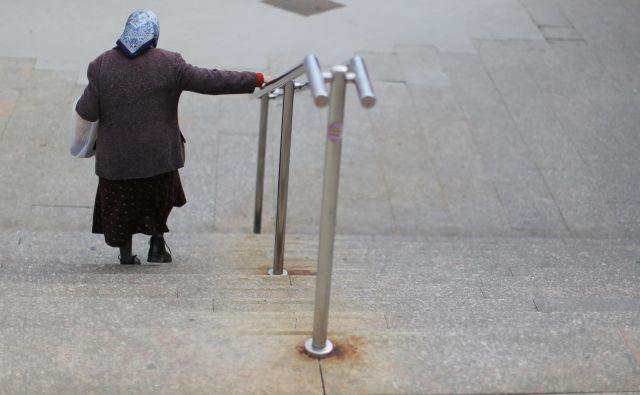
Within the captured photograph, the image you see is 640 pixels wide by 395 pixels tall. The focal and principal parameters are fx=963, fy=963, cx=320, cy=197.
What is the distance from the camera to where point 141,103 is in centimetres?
427

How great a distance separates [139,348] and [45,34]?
584cm

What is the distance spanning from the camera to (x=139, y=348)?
10.6 feet

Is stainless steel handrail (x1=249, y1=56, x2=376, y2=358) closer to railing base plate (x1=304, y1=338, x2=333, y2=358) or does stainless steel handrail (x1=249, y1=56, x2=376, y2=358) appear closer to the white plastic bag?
railing base plate (x1=304, y1=338, x2=333, y2=358)

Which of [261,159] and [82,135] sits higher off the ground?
[82,135]

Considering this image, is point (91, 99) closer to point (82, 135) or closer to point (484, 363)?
point (82, 135)

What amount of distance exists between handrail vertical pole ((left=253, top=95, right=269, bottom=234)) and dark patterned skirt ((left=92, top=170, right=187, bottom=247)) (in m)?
0.62

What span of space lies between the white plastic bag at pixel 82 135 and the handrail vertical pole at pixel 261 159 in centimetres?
92

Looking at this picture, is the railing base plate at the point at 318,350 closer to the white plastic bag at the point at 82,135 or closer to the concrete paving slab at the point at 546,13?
the white plastic bag at the point at 82,135

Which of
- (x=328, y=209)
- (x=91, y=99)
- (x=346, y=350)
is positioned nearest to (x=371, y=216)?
(x=91, y=99)

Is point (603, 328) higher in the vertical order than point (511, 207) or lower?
higher

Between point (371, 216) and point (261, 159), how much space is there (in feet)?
4.27

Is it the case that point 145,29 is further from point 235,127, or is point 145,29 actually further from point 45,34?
point 45,34

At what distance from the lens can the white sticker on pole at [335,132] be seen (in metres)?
2.94

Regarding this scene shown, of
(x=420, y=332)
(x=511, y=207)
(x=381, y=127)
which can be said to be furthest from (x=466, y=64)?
(x=420, y=332)
